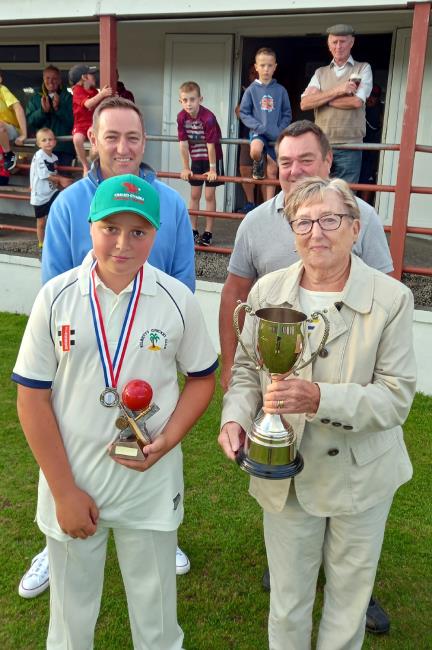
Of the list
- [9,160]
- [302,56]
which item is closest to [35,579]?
[9,160]

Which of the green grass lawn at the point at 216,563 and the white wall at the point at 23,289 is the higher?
the white wall at the point at 23,289

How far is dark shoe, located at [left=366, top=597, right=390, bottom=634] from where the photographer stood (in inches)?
105

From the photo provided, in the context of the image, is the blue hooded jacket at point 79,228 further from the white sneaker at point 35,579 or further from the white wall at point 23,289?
the white wall at point 23,289

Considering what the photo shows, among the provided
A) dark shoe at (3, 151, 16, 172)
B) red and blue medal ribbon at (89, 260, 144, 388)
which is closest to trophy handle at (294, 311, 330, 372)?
red and blue medal ribbon at (89, 260, 144, 388)

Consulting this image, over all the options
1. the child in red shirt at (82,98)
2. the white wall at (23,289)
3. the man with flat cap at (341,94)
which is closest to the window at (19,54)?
the child in red shirt at (82,98)

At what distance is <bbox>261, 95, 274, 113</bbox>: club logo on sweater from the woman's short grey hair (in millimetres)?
4695

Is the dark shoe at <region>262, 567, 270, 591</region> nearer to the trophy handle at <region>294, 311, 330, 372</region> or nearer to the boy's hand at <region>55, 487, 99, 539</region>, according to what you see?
the boy's hand at <region>55, 487, 99, 539</region>

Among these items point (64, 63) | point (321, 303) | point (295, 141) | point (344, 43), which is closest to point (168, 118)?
point (64, 63)

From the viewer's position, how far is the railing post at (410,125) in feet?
16.3

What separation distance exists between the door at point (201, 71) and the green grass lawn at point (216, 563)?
A: 5578 mm

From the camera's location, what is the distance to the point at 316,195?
1.89m

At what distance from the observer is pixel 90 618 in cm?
202

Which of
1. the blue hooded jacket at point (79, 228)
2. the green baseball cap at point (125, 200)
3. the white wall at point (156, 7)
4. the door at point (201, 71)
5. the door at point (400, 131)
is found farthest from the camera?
the door at point (201, 71)

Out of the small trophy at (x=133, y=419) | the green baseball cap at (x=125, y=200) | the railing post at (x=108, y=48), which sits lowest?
the small trophy at (x=133, y=419)
